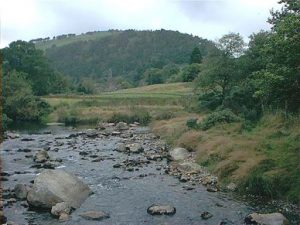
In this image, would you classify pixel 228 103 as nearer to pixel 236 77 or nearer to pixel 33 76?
pixel 236 77

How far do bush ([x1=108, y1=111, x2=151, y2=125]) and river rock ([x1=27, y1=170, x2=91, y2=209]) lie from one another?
52.5 meters

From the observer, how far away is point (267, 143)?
32.5 meters

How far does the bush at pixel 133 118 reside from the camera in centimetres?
7881

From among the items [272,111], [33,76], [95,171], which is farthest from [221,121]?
[33,76]

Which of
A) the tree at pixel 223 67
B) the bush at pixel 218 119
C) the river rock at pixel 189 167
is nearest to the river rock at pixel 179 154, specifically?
the river rock at pixel 189 167

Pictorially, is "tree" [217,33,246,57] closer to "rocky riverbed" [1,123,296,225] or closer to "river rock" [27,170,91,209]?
"rocky riverbed" [1,123,296,225]

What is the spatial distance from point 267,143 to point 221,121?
14.0 metres

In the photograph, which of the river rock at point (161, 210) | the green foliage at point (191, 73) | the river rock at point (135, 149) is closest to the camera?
the river rock at point (161, 210)

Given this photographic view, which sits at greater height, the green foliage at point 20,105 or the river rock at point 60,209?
the green foliage at point 20,105

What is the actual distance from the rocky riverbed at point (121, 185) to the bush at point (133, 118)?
28151 millimetres

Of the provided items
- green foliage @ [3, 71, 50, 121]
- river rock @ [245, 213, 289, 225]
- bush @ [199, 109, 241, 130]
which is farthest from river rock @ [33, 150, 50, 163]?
green foliage @ [3, 71, 50, 121]

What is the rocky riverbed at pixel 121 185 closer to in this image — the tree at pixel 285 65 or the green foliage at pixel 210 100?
the tree at pixel 285 65

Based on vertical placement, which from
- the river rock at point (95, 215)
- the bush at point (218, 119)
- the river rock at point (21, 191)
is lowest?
the river rock at point (95, 215)

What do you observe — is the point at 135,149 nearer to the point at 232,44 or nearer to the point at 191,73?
the point at 232,44
